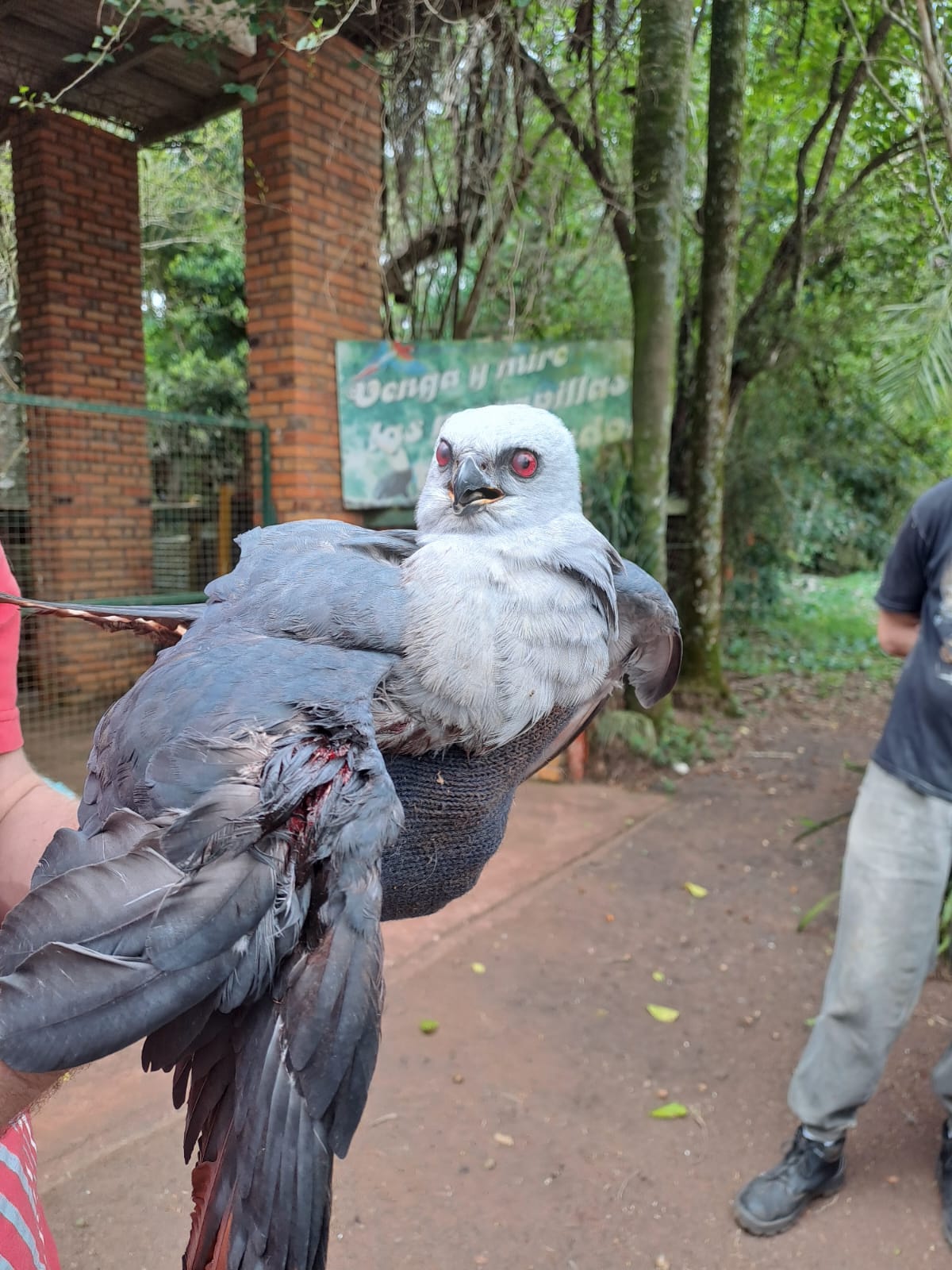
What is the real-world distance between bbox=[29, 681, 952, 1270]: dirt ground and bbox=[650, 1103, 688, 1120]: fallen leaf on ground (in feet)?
0.09

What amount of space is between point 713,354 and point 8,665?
6.53 metres

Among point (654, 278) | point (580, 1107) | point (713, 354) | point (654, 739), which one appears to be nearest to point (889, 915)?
point (580, 1107)

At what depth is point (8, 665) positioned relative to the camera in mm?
1478

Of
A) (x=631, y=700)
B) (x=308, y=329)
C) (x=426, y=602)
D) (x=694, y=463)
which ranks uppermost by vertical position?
(x=308, y=329)

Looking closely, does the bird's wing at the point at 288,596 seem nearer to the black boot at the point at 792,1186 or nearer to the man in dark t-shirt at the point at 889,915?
the man in dark t-shirt at the point at 889,915

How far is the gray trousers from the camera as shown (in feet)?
7.59

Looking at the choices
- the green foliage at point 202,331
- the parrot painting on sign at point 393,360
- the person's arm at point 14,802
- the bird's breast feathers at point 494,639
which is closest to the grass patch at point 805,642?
the parrot painting on sign at point 393,360

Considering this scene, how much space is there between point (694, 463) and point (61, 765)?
209 inches

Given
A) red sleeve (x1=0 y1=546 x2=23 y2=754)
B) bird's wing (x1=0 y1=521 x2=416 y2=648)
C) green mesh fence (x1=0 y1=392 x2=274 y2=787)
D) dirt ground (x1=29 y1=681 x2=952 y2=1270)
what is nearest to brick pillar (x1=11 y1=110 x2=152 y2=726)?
green mesh fence (x1=0 y1=392 x2=274 y2=787)

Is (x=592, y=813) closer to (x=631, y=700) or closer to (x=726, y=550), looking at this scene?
(x=631, y=700)

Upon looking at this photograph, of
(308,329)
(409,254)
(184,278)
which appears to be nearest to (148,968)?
(308,329)

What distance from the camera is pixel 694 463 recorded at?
23.0ft

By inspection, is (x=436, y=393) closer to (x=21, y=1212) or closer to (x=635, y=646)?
(x=635, y=646)

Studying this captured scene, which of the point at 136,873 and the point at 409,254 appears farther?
the point at 409,254
